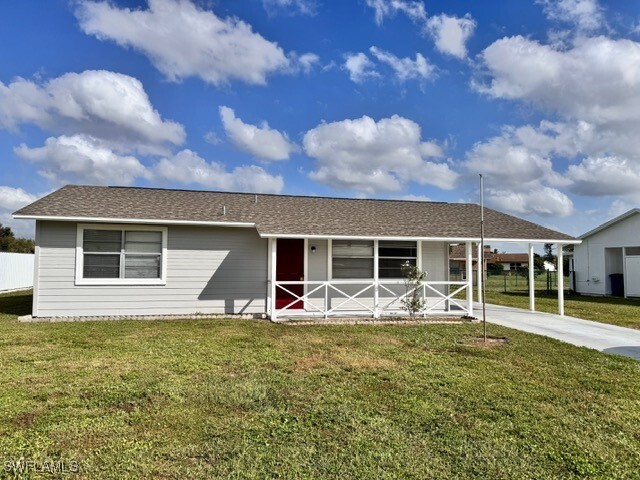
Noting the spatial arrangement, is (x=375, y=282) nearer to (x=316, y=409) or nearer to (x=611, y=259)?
(x=316, y=409)

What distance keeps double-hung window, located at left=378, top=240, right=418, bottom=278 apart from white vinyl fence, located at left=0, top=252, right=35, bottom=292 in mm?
19182

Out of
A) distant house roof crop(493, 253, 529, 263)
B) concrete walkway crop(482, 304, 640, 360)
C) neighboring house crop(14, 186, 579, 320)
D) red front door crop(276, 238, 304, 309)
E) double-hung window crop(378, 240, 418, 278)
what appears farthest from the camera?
distant house roof crop(493, 253, 529, 263)

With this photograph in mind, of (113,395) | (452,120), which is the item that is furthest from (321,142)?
(113,395)

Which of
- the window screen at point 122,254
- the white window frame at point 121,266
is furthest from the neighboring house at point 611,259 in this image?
the window screen at point 122,254

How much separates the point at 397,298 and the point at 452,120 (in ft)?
28.6

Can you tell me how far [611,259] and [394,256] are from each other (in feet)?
51.1

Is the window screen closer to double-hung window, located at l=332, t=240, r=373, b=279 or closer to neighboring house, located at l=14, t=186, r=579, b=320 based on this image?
neighboring house, located at l=14, t=186, r=579, b=320

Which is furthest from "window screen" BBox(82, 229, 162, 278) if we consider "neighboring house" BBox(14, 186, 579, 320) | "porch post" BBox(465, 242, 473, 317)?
"porch post" BBox(465, 242, 473, 317)

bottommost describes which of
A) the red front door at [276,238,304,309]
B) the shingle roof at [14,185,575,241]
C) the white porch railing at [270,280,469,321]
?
the white porch railing at [270,280,469,321]

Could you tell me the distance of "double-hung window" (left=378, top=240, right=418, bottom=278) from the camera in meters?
11.9

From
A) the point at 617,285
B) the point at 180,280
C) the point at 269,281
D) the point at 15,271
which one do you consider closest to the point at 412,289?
the point at 269,281

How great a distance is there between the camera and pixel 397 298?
11.8 metres

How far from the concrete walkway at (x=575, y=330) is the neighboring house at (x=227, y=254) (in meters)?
1.44

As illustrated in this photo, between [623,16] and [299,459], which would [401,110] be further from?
[299,459]
